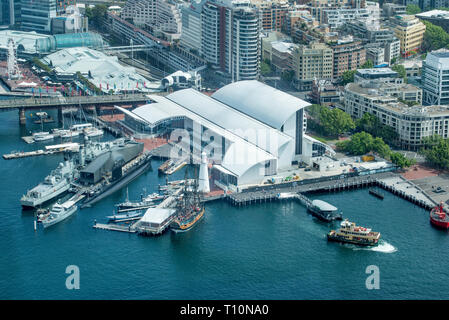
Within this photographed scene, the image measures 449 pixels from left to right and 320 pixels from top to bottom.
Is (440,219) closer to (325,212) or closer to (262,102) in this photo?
(325,212)

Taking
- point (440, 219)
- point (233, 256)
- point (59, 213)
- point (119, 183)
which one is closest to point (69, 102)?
point (119, 183)

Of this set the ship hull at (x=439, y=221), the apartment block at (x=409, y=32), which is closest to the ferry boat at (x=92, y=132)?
the ship hull at (x=439, y=221)

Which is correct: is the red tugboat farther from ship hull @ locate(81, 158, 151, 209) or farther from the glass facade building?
the glass facade building

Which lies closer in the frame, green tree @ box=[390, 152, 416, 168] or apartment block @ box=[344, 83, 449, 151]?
green tree @ box=[390, 152, 416, 168]

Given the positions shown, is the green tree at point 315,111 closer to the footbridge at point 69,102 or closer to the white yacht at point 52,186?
the footbridge at point 69,102

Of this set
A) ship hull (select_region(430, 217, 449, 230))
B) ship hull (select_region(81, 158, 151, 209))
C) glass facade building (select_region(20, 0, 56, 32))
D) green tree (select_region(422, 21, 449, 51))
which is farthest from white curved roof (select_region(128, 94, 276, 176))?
green tree (select_region(422, 21, 449, 51))

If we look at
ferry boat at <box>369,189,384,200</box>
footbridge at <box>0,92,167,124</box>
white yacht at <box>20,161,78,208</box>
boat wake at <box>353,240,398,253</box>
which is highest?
footbridge at <box>0,92,167,124</box>
